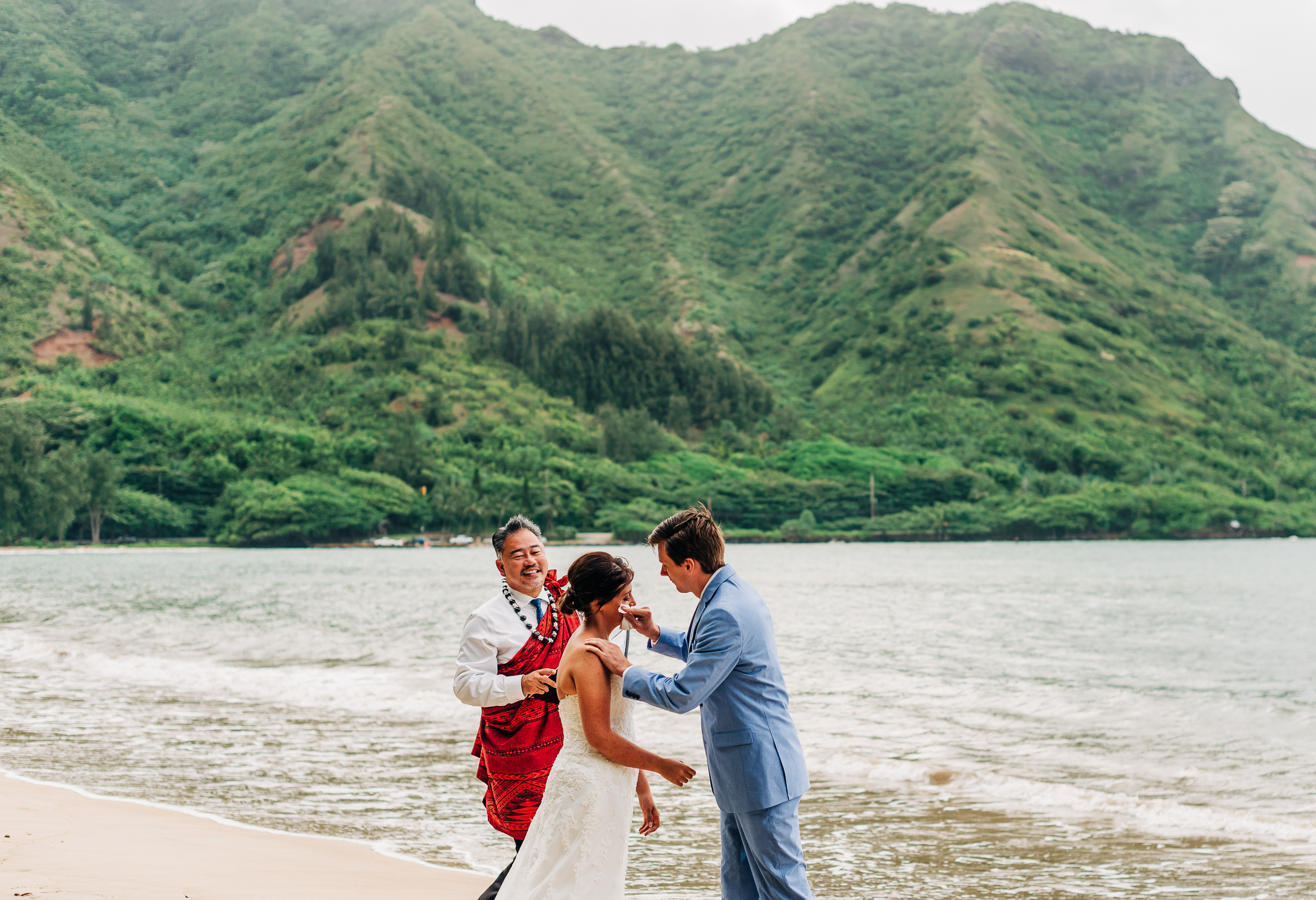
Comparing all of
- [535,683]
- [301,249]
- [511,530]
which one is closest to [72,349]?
[301,249]

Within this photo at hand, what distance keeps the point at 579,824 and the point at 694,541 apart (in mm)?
1249

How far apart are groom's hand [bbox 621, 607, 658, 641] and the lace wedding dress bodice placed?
0.30m

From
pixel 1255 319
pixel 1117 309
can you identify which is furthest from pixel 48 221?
pixel 1255 319

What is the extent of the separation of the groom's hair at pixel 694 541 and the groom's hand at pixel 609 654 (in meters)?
0.49

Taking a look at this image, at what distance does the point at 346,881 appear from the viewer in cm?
718

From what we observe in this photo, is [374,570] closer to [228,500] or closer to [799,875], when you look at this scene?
[228,500]

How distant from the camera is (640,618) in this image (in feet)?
15.3

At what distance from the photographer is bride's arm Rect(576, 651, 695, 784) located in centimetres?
434

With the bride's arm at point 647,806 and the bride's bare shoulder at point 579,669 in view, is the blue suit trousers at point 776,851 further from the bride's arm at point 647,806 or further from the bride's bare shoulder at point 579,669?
the bride's bare shoulder at point 579,669

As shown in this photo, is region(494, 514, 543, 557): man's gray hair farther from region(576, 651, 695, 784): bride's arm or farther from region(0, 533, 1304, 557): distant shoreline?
region(0, 533, 1304, 557): distant shoreline

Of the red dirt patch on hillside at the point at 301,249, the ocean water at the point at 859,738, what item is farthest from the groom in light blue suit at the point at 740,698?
the red dirt patch on hillside at the point at 301,249

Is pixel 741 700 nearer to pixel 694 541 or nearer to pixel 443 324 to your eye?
pixel 694 541

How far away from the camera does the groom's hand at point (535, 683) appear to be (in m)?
4.97

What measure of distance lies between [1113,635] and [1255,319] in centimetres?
18489
